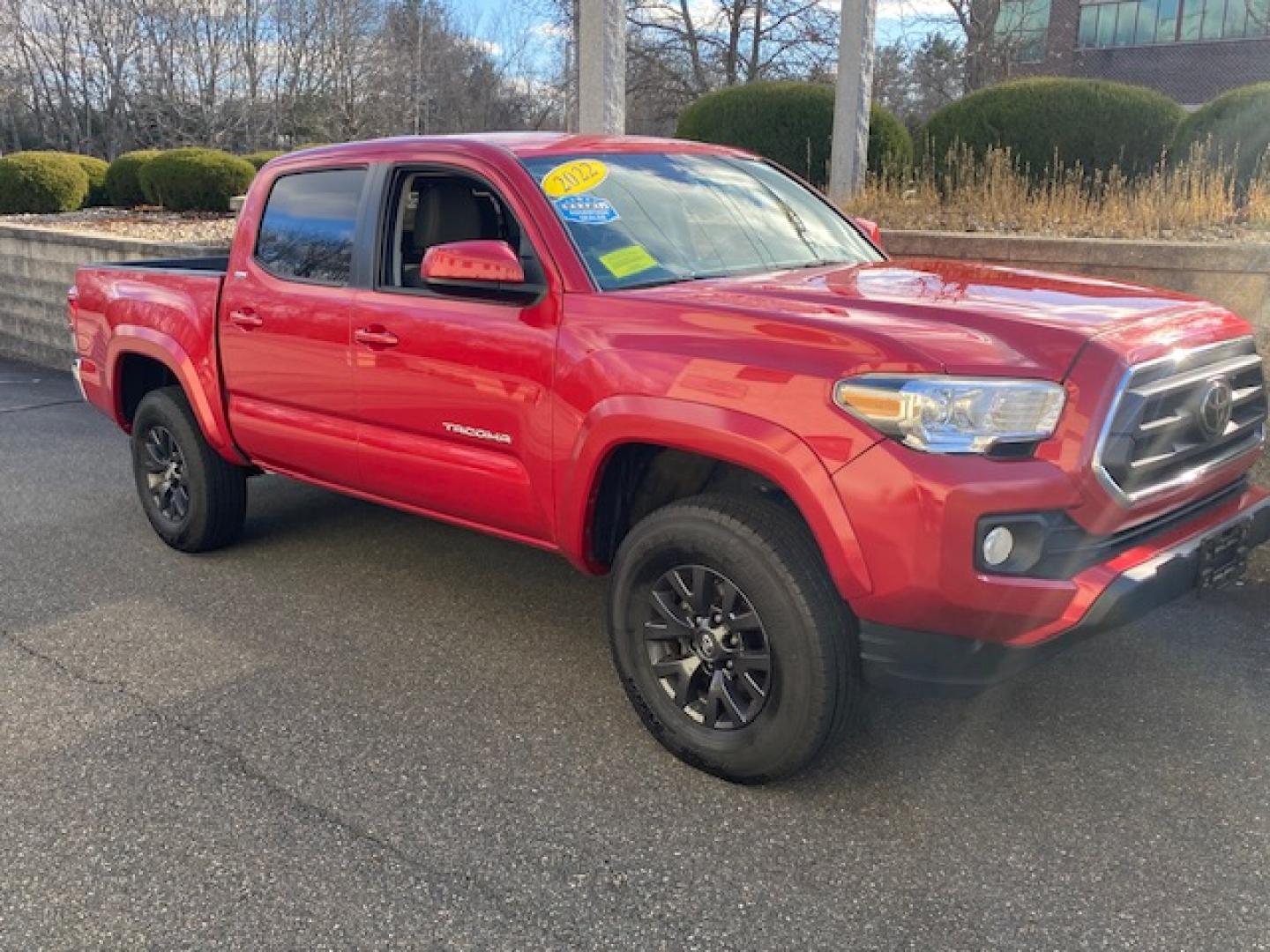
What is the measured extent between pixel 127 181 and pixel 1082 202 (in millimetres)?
14680

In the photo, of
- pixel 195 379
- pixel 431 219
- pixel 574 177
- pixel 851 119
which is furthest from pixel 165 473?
pixel 851 119

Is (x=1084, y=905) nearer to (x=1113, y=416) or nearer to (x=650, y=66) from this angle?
(x=1113, y=416)

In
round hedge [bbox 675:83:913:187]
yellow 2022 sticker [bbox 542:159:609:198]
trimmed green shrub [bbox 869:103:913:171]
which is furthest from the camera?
round hedge [bbox 675:83:913:187]

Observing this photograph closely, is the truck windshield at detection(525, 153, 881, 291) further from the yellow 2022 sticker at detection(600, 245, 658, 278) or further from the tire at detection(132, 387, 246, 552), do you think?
the tire at detection(132, 387, 246, 552)

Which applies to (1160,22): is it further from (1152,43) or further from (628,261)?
(628,261)

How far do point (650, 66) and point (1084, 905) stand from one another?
101ft

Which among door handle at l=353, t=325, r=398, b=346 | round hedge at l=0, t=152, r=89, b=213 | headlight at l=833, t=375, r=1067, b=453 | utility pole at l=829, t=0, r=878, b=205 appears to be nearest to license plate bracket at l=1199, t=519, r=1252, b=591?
headlight at l=833, t=375, r=1067, b=453

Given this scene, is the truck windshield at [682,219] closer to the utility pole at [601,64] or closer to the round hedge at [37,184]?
A: the utility pole at [601,64]

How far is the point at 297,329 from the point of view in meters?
4.44

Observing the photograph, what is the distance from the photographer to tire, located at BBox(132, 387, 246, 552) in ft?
16.8

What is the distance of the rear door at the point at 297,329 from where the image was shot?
433cm

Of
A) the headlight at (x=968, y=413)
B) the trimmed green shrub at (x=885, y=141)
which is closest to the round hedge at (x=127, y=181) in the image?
the trimmed green shrub at (x=885, y=141)

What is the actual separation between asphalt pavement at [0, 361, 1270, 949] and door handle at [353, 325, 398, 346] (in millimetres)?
1135

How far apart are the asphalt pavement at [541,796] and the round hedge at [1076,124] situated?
7.27 meters
